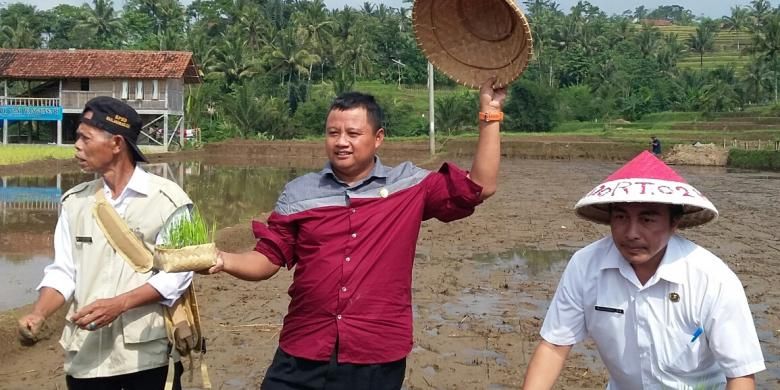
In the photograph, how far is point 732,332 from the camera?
213cm

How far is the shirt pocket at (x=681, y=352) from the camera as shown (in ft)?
7.23

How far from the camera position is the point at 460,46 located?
3166 mm

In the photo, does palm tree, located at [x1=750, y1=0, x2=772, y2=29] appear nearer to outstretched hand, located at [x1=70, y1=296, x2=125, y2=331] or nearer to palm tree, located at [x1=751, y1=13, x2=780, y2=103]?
palm tree, located at [x1=751, y1=13, x2=780, y2=103]

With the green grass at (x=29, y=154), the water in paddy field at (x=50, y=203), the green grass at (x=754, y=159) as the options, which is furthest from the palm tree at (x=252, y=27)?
the green grass at (x=754, y=159)

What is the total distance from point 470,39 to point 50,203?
14730mm

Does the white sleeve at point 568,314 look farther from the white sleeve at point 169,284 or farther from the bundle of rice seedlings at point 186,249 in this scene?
the white sleeve at point 169,284

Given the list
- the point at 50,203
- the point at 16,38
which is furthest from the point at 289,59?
the point at 50,203

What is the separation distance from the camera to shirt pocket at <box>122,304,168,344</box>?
115 inches

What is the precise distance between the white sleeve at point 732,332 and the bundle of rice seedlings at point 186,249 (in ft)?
4.54

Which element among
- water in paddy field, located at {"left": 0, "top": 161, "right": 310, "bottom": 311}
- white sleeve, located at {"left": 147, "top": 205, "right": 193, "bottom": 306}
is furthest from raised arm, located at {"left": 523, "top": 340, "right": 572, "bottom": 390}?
water in paddy field, located at {"left": 0, "top": 161, "right": 310, "bottom": 311}

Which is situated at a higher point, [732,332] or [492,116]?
[492,116]

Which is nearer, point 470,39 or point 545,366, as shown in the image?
point 545,366

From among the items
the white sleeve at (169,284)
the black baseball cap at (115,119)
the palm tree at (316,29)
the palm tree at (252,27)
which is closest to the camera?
the white sleeve at (169,284)

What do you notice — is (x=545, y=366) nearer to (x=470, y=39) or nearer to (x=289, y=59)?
(x=470, y=39)
